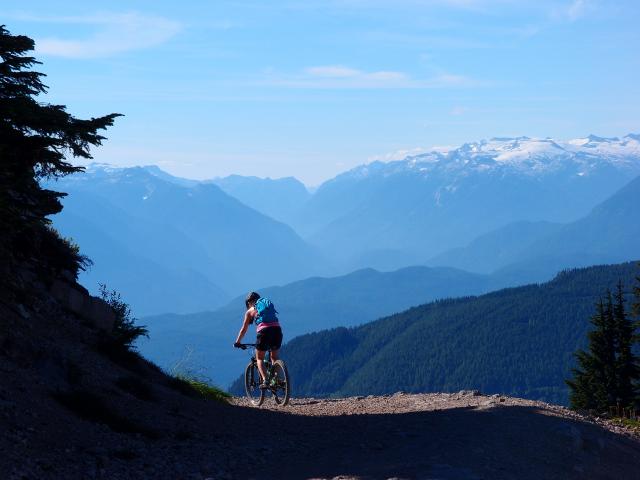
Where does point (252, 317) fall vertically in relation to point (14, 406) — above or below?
above

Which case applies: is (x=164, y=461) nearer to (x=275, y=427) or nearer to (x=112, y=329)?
(x=275, y=427)

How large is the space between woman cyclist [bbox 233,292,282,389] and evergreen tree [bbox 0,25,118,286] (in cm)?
543

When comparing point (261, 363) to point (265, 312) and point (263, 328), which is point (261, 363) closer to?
point (263, 328)

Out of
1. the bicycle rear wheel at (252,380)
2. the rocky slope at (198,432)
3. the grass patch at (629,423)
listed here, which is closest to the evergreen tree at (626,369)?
the grass patch at (629,423)

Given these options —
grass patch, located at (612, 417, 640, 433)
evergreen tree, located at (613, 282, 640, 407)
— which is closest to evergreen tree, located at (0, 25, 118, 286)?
grass patch, located at (612, 417, 640, 433)

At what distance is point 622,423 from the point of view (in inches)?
666

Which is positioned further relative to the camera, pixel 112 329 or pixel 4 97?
pixel 112 329

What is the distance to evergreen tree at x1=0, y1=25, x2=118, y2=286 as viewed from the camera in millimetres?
12117

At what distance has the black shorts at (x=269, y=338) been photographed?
1783 centimetres

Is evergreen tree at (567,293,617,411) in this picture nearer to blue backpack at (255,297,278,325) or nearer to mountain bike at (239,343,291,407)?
mountain bike at (239,343,291,407)

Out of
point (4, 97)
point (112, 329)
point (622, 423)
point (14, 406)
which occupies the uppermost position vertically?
point (4, 97)

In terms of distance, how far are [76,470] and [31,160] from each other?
203 inches

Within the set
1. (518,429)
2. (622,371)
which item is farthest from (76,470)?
(622,371)

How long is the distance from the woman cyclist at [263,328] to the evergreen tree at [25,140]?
5.43 m
